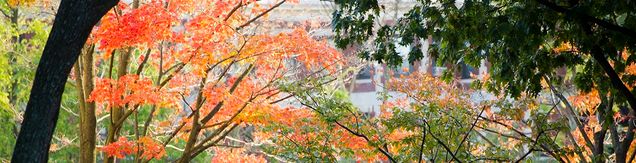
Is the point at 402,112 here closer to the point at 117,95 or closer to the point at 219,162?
the point at 117,95

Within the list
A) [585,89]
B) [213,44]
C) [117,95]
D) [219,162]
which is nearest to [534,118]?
[585,89]

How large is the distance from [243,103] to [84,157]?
2.57 m

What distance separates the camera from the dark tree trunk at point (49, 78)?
323 inches

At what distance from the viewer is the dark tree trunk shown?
8.21 m

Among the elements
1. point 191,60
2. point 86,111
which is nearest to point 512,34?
point 191,60

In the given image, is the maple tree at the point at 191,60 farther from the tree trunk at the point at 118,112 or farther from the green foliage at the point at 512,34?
the green foliage at the point at 512,34

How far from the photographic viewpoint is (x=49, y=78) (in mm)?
8219

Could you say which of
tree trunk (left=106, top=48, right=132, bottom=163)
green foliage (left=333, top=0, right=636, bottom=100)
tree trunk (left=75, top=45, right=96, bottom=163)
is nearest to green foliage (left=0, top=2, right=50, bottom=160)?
tree trunk (left=106, top=48, right=132, bottom=163)

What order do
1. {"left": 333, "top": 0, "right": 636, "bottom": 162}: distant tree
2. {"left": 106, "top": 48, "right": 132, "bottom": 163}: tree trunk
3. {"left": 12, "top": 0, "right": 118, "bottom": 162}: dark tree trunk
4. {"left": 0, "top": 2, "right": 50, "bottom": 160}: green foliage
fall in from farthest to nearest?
{"left": 0, "top": 2, "right": 50, "bottom": 160}: green foliage, {"left": 106, "top": 48, "right": 132, "bottom": 163}: tree trunk, {"left": 333, "top": 0, "right": 636, "bottom": 162}: distant tree, {"left": 12, "top": 0, "right": 118, "bottom": 162}: dark tree trunk

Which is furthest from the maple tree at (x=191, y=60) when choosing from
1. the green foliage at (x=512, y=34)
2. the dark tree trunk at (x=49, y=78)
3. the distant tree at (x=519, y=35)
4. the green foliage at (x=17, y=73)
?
the dark tree trunk at (x=49, y=78)

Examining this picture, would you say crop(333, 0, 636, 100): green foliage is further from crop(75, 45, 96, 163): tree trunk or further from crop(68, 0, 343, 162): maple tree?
crop(75, 45, 96, 163): tree trunk

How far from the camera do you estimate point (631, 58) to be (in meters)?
10.9

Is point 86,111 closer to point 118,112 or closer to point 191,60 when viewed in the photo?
point 118,112

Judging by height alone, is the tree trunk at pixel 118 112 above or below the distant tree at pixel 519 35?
below
